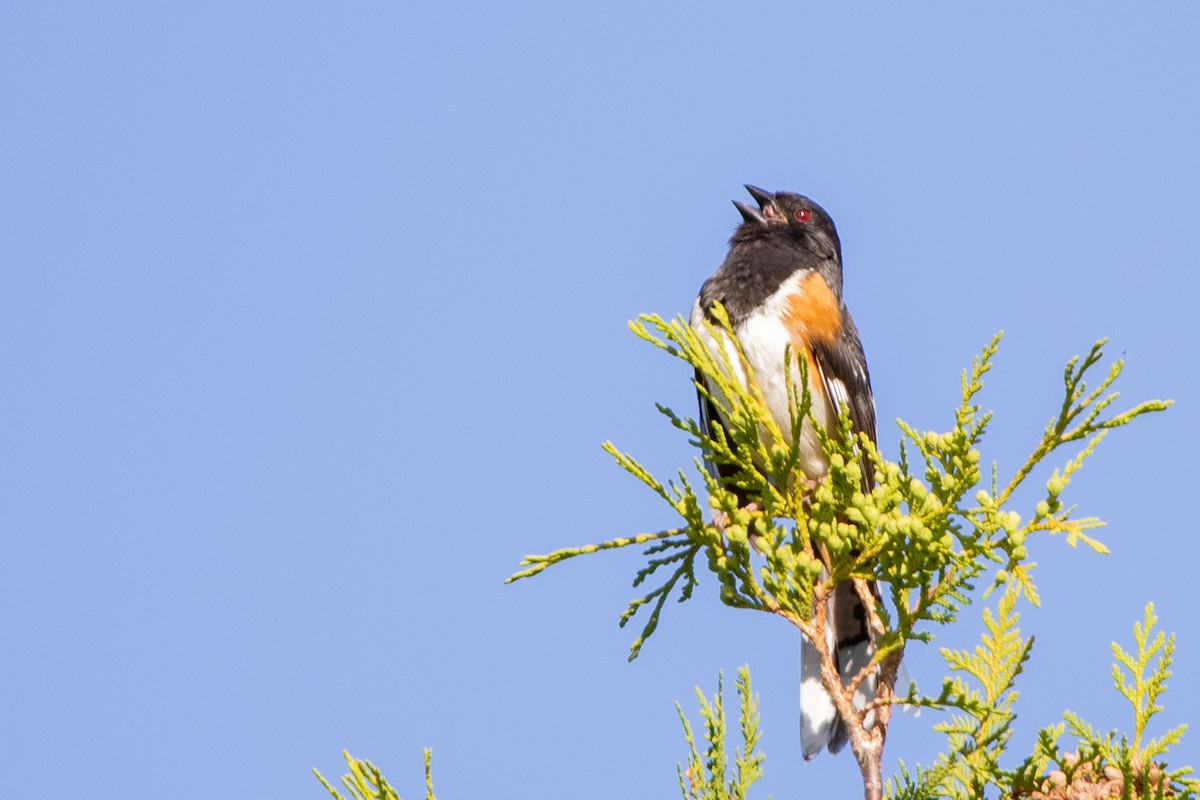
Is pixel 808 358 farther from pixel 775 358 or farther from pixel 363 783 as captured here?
pixel 363 783

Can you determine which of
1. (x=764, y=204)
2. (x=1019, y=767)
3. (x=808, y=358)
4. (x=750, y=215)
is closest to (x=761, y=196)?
Answer: (x=764, y=204)

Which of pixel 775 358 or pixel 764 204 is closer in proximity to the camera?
pixel 775 358

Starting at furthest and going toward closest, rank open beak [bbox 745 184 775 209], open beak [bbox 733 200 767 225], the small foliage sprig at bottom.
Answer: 1. open beak [bbox 745 184 775 209]
2. open beak [bbox 733 200 767 225]
3. the small foliage sprig at bottom

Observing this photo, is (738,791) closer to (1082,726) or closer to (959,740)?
(959,740)

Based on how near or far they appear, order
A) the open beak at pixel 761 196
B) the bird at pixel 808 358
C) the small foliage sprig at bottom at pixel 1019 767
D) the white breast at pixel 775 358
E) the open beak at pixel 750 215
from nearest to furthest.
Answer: the small foliage sprig at bottom at pixel 1019 767 → the bird at pixel 808 358 → the white breast at pixel 775 358 → the open beak at pixel 750 215 → the open beak at pixel 761 196

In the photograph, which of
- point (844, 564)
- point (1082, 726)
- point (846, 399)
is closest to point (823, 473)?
point (846, 399)

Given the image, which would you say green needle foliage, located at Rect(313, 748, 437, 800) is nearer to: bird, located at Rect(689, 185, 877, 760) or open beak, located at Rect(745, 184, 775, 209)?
bird, located at Rect(689, 185, 877, 760)

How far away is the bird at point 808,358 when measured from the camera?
3490 millimetres

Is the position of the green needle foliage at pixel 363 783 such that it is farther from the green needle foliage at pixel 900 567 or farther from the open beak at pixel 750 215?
the open beak at pixel 750 215

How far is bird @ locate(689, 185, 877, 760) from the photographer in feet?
11.5

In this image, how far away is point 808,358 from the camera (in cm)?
372

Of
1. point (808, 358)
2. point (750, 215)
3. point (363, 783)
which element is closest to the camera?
point (363, 783)

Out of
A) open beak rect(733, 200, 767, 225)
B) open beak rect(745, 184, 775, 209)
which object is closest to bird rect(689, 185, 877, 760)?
open beak rect(733, 200, 767, 225)

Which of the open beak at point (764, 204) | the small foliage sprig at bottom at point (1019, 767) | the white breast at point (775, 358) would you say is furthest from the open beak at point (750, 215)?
the small foliage sprig at bottom at point (1019, 767)
